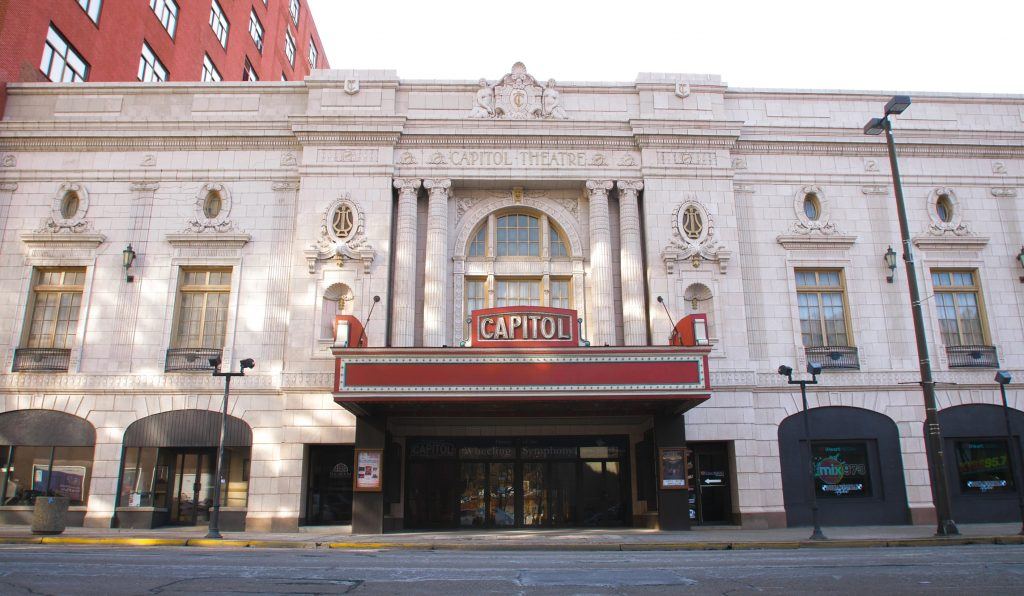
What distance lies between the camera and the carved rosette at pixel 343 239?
23.9m

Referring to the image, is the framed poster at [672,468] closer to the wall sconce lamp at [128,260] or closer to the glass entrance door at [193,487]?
the glass entrance door at [193,487]

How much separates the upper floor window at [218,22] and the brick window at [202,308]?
19.5m

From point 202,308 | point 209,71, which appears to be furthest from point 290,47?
point 202,308

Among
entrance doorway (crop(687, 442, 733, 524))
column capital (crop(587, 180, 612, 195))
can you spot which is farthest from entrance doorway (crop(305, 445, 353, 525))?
column capital (crop(587, 180, 612, 195))

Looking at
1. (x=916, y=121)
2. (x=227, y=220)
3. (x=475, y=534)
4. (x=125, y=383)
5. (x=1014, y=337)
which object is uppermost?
(x=916, y=121)

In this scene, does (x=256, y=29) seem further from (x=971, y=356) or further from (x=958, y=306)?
(x=971, y=356)

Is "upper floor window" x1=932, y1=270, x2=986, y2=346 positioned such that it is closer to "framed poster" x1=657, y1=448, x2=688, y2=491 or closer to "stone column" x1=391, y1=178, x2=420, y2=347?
"framed poster" x1=657, y1=448, x2=688, y2=491

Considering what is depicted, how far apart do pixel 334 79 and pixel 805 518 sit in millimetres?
22224

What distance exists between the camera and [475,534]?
68.8ft

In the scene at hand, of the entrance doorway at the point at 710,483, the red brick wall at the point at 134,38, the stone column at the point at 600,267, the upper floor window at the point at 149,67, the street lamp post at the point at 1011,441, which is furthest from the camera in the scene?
the upper floor window at the point at 149,67

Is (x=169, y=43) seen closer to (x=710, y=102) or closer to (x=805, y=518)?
(x=710, y=102)

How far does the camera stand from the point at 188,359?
77.6 ft

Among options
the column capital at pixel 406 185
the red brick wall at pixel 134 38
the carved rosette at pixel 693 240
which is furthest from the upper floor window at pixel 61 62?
the carved rosette at pixel 693 240

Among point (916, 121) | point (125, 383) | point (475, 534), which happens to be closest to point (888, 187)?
point (916, 121)
